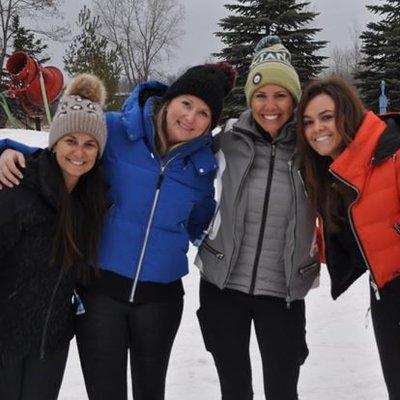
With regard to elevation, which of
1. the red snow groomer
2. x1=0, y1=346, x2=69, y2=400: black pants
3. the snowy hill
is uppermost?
the red snow groomer

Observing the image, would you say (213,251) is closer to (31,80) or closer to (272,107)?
(272,107)

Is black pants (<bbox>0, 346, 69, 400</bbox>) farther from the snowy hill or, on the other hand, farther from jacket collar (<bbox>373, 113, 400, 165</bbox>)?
the snowy hill

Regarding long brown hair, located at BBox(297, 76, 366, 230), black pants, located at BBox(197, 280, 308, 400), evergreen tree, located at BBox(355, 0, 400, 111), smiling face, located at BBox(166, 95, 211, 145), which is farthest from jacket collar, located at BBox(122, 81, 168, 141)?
evergreen tree, located at BBox(355, 0, 400, 111)

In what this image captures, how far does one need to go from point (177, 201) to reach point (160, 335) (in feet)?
2.28

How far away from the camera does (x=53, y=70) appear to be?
55.3 feet

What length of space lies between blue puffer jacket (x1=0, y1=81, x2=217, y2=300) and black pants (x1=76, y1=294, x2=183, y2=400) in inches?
7.1

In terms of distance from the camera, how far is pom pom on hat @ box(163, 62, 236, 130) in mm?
2678

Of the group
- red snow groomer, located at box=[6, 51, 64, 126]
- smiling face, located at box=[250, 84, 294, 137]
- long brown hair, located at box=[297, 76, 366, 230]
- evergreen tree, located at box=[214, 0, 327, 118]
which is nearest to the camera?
long brown hair, located at box=[297, 76, 366, 230]

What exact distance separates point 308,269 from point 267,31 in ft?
71.7

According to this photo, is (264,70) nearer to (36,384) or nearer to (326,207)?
(326,207)

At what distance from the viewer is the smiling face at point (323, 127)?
2.51 m

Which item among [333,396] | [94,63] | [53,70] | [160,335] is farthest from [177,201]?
[94,63]

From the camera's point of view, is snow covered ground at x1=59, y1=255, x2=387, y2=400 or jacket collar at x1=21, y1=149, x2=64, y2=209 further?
snow covered ground at x1=59, y1=255, x2=387, y2=400

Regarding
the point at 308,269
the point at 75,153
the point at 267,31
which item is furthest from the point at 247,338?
the point at 267,31
